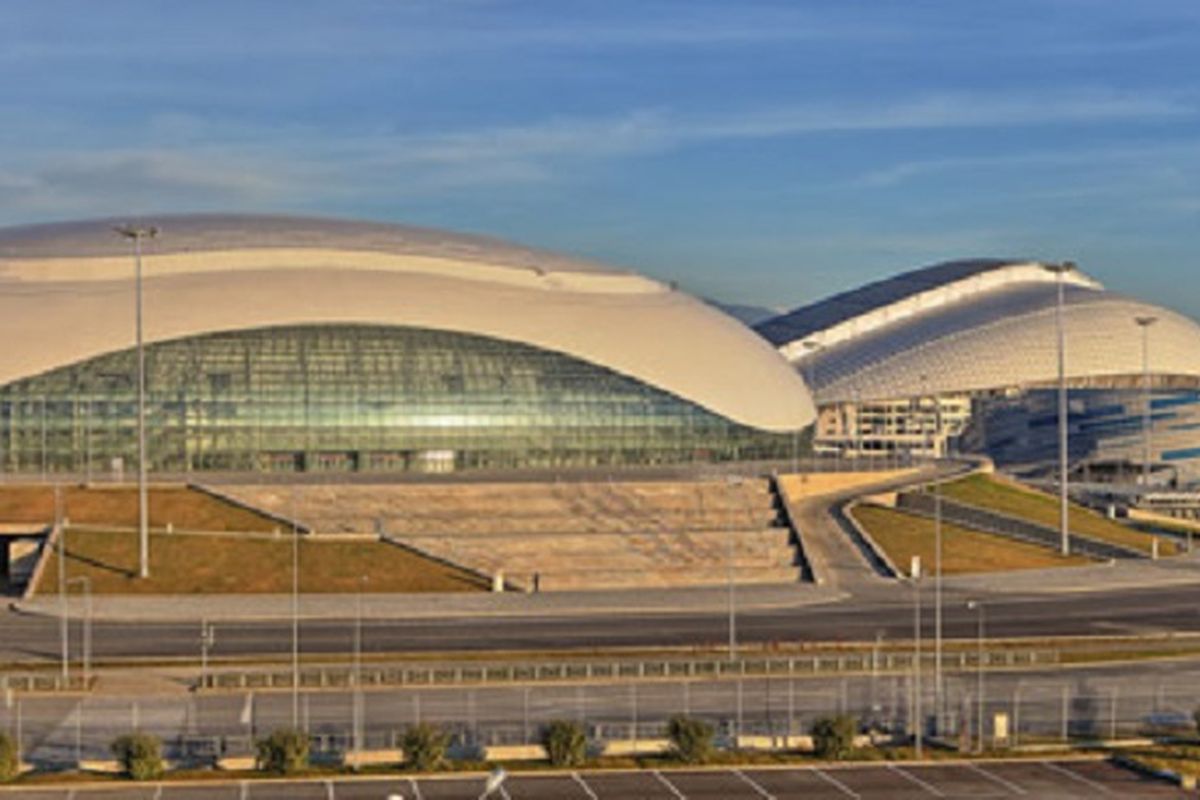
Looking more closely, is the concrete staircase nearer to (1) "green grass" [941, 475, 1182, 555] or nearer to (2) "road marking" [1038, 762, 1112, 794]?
(1) "green grass" [941, 475, 1182, 555]

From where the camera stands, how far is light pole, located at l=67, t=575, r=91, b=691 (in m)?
66.3

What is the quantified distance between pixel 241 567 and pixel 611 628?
745 inches

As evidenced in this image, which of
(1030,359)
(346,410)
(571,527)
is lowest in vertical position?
(571,527)

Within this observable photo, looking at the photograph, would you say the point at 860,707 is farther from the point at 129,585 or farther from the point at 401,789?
the point at 129,585

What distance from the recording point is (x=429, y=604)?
3374 inches

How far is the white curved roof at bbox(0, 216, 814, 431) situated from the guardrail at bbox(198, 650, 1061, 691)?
4403 cm

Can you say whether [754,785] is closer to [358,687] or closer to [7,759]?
[358,687]

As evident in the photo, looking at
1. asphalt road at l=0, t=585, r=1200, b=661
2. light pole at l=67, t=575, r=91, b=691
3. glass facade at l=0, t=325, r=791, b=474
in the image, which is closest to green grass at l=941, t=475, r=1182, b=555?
glass facade at l=0, t=325, r=791, b=474

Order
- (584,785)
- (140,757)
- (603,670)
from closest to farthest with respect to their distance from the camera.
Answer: (140,757) < (584,785) < (603,670)

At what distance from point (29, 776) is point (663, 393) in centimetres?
6843

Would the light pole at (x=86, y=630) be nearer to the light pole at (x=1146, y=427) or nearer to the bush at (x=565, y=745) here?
the bush at (x=565, y=745)

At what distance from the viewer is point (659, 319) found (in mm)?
122688

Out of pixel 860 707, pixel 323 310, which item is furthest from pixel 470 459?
pixel 860 707

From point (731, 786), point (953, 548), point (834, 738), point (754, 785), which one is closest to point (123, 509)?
point (953, 548)
